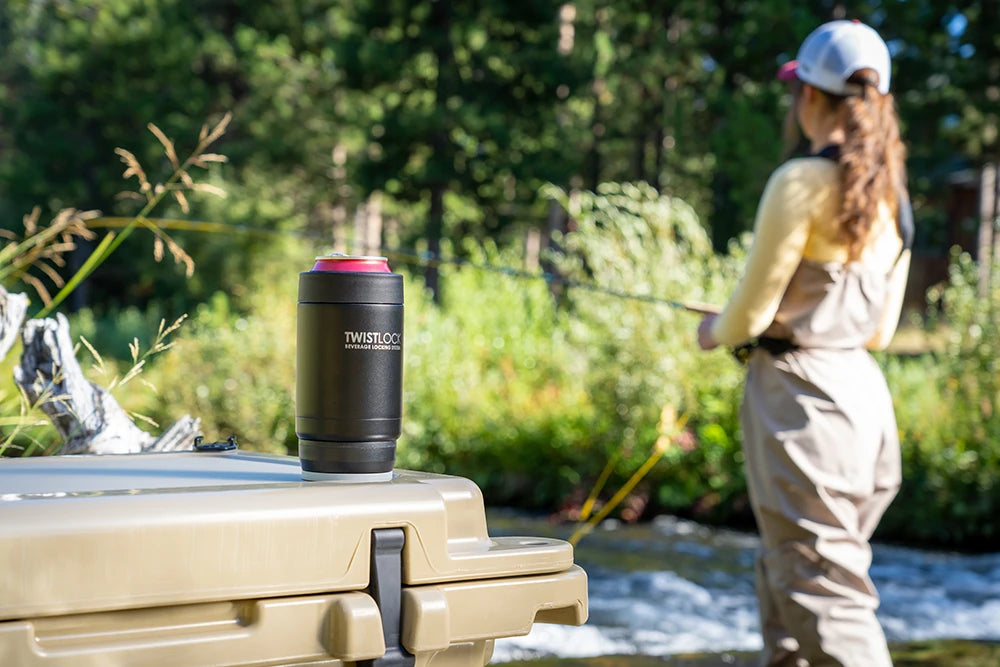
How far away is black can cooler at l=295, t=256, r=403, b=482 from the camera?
1348 millimetres

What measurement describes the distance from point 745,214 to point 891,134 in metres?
13.7

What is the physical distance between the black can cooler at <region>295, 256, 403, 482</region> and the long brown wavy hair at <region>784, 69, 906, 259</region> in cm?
153

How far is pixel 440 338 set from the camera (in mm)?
→ 10078

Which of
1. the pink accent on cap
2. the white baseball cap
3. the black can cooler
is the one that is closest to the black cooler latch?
the black can cooler

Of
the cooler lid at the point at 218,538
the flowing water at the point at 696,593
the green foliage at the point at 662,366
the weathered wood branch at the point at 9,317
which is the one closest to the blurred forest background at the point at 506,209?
the green foliage at the point at 662,366

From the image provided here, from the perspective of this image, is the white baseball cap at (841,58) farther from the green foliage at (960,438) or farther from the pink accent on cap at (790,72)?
the green foliage at (960,438)

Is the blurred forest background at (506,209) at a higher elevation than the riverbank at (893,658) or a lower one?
higher

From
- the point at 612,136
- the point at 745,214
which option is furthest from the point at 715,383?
the point at 612,136

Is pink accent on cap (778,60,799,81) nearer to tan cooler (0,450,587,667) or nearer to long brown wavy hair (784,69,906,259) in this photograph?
long brown wavy hair (784,69,906,259)

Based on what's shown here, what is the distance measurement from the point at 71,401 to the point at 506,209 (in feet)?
85.2

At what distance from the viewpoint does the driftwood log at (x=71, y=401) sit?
2.16 meters

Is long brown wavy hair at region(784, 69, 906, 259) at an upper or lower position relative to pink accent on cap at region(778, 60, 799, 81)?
lower

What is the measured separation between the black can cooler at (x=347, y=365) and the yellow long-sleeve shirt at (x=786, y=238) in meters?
1.40

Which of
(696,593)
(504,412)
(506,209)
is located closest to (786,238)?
(696,593)
